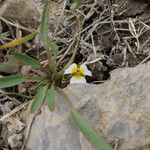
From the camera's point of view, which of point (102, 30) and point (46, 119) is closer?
point (46, 119)

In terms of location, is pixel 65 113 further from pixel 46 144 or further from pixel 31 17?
pixel 31 17

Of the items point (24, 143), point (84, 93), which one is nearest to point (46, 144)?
point (24, 143)

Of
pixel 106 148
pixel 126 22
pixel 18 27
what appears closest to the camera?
pixel 106 148

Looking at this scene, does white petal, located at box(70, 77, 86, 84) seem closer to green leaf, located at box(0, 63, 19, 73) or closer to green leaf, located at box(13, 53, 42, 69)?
green leaf, located at box(13, 53, 42, 69)

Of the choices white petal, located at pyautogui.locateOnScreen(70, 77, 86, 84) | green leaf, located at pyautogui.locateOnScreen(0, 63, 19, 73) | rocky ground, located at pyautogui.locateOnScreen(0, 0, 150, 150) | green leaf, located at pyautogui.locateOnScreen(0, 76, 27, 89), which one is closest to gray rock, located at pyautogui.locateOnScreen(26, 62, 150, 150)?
rocky ground, located at pyautogui.locateOnScreen(0, 0, 150, 150)

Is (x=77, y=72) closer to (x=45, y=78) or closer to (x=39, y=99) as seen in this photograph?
(x=45, y=78)

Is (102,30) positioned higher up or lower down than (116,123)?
higher up

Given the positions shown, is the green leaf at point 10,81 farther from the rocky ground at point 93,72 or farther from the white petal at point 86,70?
the white petal at point 86,70
